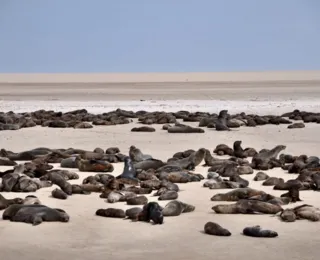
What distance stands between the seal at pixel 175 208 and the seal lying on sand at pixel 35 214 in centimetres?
110

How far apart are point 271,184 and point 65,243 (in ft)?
13.5

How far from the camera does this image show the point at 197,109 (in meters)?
29.4

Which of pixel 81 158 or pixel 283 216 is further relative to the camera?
pixel 81 158

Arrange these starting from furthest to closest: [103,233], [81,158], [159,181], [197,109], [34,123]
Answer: [197,109], [34,123], [81,158], [159,181], [103,233]

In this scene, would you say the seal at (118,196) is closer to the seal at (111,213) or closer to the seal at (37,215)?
the seal at (111,213)

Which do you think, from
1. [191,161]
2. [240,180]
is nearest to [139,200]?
[240,180]

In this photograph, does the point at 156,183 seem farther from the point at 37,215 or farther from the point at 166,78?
the point at 166,78

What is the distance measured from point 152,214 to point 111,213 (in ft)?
2.02

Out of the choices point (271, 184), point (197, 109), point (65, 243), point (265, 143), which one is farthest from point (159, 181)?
point (197, 109)

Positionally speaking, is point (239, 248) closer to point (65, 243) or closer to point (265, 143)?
point (65, 243)

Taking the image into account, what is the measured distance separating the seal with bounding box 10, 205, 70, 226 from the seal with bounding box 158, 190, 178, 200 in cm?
153

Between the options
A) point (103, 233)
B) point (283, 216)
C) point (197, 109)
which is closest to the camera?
point (103, 233)

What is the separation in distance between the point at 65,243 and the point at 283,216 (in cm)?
245

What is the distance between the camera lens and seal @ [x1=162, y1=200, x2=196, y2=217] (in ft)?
29.1
